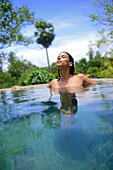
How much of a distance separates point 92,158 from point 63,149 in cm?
17

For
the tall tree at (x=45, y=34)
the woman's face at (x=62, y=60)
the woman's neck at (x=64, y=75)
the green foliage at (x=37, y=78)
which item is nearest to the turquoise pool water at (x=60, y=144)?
the woman's face at (x=62, y=60)

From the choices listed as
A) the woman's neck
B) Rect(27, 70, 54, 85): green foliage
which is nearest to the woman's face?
the woman's neck

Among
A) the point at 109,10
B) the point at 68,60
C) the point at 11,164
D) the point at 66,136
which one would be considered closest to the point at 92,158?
the point at 66,136

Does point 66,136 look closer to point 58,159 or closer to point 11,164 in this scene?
→ point 58,159

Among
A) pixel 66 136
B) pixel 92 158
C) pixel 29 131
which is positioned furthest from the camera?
pixel 29 131

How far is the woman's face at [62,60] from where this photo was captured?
3994 millimetres

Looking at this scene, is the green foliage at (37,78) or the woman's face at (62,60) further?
the green foliage at (37,78)

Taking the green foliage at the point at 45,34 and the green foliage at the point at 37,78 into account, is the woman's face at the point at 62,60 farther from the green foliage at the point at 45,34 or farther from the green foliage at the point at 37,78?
the green foliage at the point at 45,34

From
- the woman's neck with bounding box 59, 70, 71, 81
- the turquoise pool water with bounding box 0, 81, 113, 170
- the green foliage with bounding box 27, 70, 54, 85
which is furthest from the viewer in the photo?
the green foliage with bounding box 27, 70, 54, 85

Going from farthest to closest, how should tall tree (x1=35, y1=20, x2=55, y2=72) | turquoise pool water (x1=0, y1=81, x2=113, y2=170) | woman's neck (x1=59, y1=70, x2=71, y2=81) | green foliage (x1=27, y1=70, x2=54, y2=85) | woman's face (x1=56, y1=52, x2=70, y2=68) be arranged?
tall tree (x1=35, y1=20, x2=55, y2=72), green foliage (x1=27, y1=70, x2=54, y2=85), woman's neck (x1=59, y1=70, x2=71, y2=81), woman's face (x1=56, y1=52, x2=70, y2=68), turquoise pool water (x1=0, y1=81, x2=113, y2=170)

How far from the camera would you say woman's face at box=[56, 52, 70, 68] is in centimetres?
399

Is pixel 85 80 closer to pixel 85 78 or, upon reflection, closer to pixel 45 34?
pixel 85 78

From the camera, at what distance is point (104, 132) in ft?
3.61

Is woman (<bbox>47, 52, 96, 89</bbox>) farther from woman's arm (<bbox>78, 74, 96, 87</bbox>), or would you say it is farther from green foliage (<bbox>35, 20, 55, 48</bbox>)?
green foliage (<bbox>35, 20, 55, 48</bbox>)
